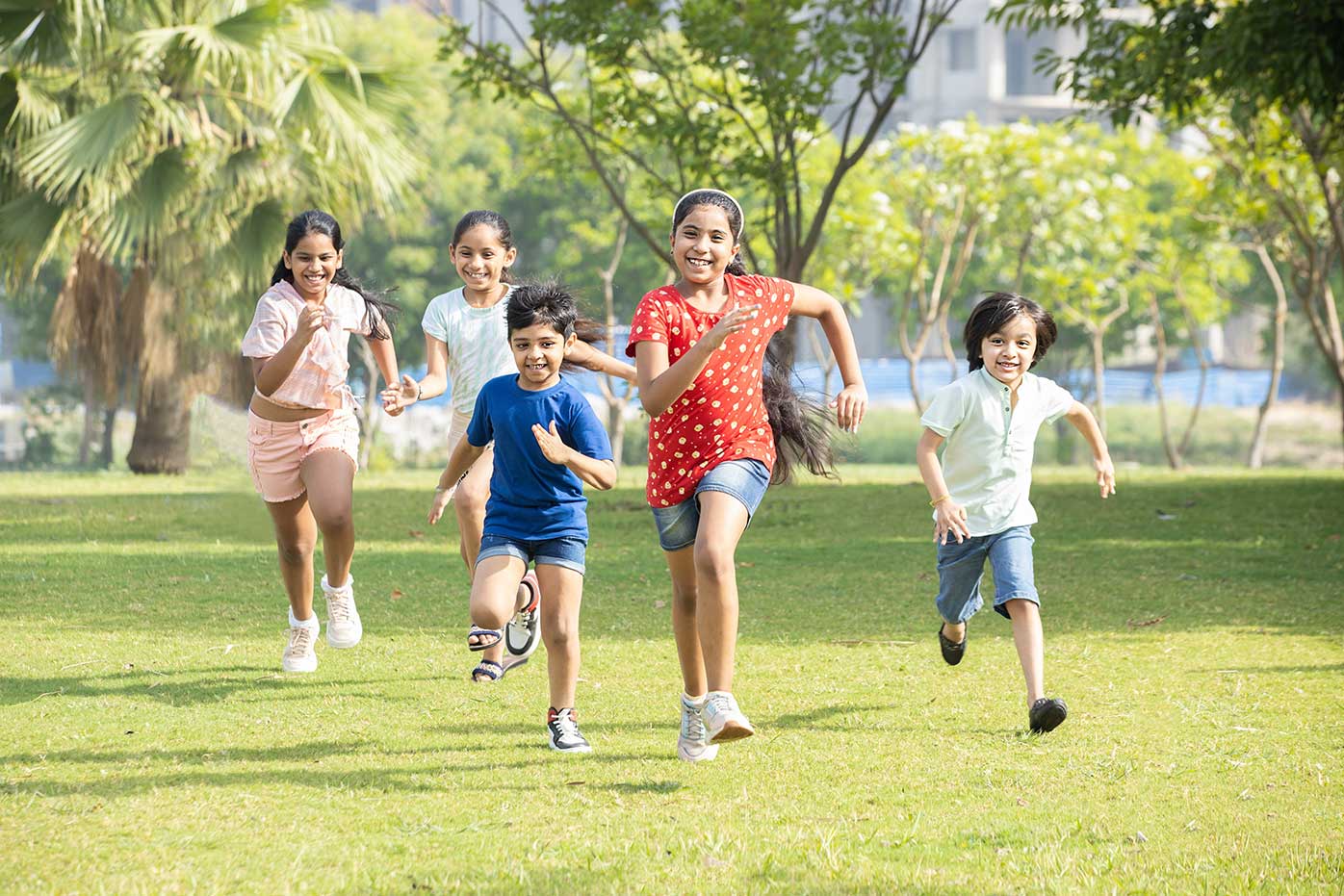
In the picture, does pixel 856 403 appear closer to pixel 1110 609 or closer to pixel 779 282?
pixel 779 282

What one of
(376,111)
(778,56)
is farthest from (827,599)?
(376,111)

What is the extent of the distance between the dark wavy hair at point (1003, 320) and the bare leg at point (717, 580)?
4.62ft

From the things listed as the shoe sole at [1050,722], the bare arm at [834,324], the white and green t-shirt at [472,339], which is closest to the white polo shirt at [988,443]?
the bare arm at [834,324]

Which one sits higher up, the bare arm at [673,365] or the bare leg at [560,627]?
the bare arm at [673,365]

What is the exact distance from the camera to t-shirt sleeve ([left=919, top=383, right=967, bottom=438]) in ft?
18.4

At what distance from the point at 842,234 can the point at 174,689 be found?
77.0 feet

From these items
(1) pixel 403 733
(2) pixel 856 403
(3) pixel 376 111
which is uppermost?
(3) pixel 376 111

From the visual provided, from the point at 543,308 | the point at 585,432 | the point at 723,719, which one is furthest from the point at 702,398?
the point at 723,719

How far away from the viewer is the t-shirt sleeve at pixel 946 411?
18.4 ft

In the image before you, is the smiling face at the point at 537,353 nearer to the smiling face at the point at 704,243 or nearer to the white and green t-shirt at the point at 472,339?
the smiling face at the point at 704,243

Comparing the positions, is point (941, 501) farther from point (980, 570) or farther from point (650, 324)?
point (650, 324)

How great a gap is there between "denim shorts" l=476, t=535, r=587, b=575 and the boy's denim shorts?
1391 millimetres

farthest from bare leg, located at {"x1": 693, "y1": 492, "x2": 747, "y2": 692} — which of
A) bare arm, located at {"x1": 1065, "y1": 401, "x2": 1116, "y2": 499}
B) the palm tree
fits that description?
the palm tree

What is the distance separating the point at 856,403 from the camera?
189 inches
